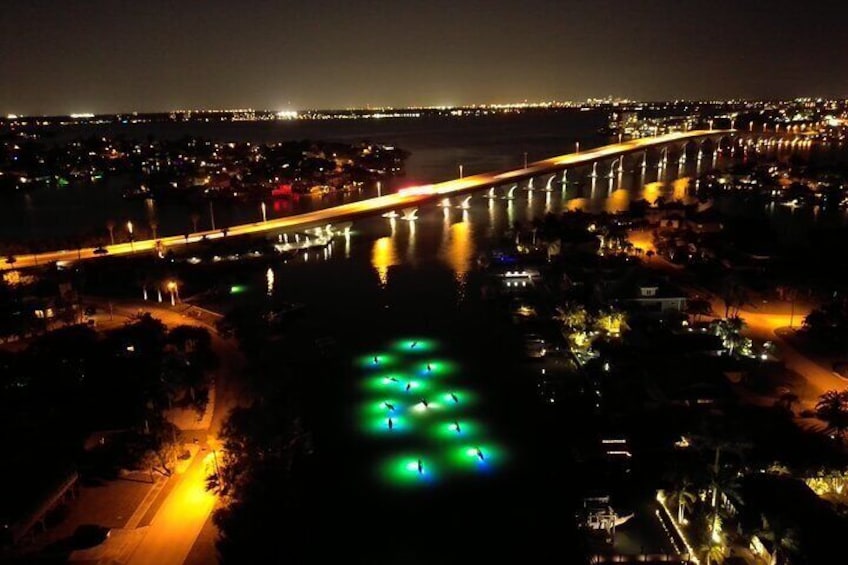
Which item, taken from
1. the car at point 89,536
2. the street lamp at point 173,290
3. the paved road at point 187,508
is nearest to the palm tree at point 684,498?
the paved road at point 187,508

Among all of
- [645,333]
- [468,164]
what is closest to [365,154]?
[468,164]

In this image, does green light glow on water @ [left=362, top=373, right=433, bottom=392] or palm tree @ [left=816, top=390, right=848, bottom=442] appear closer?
palm tree @ [left=816, top=390, right=848, bottom=442]

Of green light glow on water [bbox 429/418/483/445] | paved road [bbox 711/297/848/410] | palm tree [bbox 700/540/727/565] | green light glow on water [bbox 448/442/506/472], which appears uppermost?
palm tree [bbox 700/540/727/565]

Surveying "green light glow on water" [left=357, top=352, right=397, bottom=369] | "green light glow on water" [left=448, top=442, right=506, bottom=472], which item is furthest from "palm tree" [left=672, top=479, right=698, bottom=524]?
"green light glow on water" [left=357, top=352, right=397, bottom=369]

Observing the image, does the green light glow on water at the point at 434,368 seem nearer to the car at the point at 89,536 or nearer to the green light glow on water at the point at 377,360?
the green light glow on water at the point at 377,360

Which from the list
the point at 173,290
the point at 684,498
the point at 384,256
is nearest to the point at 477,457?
the point at 684,498

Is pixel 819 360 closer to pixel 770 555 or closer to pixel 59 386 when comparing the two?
pixel 770 555

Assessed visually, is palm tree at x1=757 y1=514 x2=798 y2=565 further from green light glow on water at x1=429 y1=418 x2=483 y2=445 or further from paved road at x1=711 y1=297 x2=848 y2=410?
green light glow on water at x1=429 y1=418 x2=483 y2=445
